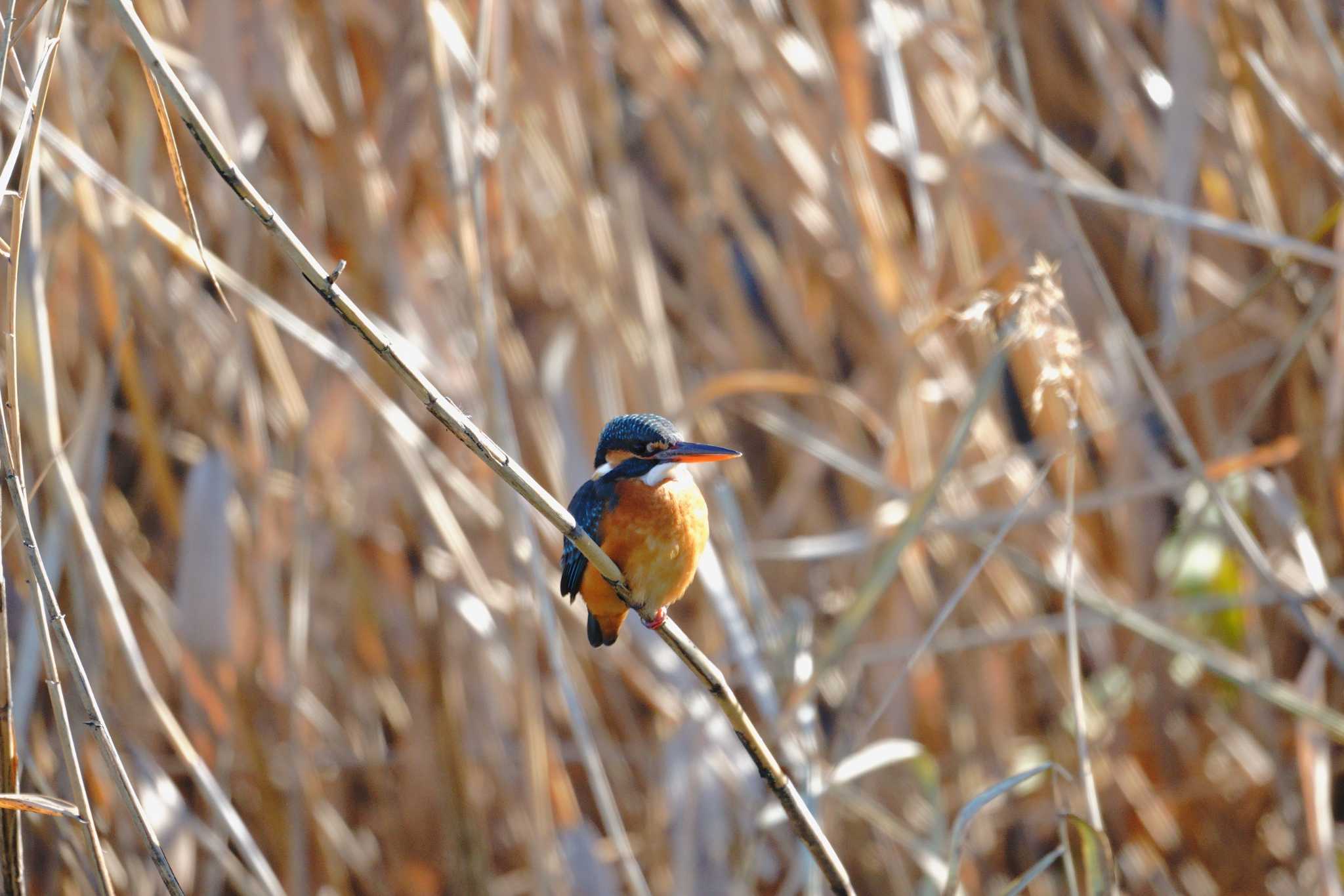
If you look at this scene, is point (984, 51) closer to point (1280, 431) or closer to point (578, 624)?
point (1280, 431)

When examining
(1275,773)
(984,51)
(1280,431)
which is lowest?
(1275,773)

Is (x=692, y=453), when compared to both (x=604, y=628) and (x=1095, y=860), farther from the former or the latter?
A: (x=1095, y=860)

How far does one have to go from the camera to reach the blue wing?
188cm

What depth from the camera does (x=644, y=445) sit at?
178 centimetres

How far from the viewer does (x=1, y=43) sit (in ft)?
3.89

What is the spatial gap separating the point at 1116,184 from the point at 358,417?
2.31 metres

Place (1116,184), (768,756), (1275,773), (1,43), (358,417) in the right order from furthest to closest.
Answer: (1116,184) → (358,417) → (1275,773) → (768,756) → (1,43)

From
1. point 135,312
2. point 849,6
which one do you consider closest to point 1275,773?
point 849,6

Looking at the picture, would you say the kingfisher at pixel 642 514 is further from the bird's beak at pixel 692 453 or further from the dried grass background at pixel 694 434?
the dried grass background at pixel 694 434

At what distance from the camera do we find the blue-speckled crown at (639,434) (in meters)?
1.76

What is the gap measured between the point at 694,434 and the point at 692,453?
113 cm

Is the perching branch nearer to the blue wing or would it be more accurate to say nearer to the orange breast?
the orange breast

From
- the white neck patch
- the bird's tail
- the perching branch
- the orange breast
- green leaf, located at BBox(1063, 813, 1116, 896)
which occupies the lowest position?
green leaf, located at BBox(1063, 813, 1116, 896)

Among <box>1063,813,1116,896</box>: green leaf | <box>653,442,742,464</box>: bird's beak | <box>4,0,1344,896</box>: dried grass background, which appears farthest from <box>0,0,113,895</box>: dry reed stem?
<box>1063,813,1116,896</box>: green leaf
